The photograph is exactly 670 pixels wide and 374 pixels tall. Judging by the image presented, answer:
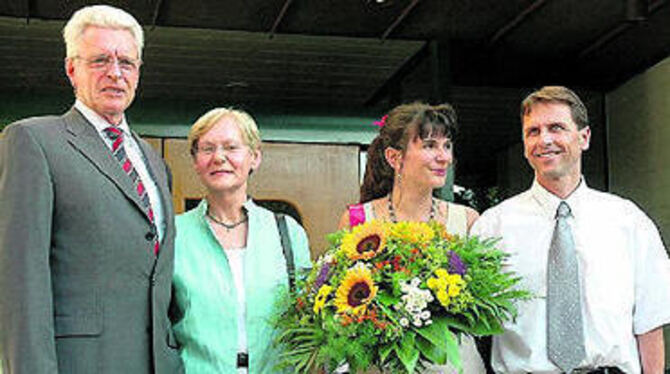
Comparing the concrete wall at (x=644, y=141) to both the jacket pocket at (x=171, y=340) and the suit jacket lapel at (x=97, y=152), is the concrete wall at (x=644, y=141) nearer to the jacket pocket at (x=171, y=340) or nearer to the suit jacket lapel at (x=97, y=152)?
the jacket pocket at (x=171, y=340)

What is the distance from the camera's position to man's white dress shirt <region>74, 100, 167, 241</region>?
9.12 feet

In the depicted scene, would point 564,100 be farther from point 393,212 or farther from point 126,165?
point 126,165

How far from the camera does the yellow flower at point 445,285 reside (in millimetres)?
2689

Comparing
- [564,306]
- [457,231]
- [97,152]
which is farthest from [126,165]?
[564,306]

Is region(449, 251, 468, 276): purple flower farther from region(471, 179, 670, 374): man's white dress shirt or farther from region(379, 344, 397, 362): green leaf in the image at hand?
region(471, 179, 670, 374): man's white dress shirt

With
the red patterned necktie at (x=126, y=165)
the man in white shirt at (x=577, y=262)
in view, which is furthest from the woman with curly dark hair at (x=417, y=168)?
the red patterned necktie at (x=126, y=165)

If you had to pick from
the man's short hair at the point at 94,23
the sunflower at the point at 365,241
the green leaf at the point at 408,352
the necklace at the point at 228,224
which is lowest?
the green leaf at the point at 408,352

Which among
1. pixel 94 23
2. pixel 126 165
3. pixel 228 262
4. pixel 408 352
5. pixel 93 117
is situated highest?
pixel 94 23

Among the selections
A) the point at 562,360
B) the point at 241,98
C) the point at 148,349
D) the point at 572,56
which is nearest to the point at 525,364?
the point at 562,360

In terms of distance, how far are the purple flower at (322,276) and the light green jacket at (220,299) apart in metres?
0.18

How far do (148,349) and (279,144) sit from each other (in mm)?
4963

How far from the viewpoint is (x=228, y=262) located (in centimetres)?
304

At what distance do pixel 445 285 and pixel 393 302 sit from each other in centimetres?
14

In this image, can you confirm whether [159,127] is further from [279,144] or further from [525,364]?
[525,364]
